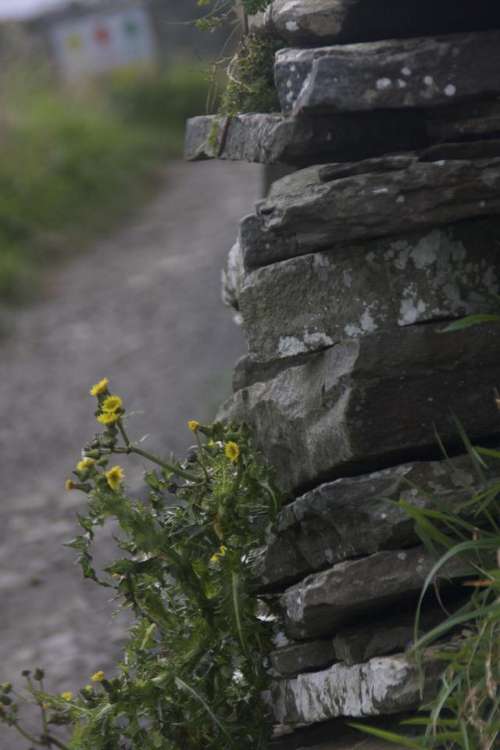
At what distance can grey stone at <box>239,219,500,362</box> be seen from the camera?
2.89 meters

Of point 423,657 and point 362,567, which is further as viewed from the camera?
point 362,567

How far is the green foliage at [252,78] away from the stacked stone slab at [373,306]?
0.20 metres

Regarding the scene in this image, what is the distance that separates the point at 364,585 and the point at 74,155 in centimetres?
1206

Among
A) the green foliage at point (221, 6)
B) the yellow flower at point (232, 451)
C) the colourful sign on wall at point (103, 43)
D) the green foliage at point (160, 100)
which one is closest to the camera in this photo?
the yellow flower at point (232, 451)

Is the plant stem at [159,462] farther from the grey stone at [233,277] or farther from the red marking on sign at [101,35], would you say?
the red marking on sign at [101,35]

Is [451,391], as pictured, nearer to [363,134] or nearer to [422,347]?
[422,347]

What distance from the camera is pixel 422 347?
113 inches

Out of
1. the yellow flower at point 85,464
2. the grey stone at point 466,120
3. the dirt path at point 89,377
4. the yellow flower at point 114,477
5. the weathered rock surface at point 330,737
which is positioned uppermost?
the dirt path at point 89,377

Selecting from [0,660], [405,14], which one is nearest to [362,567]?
[405,14]

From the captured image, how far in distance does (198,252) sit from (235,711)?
956 cm

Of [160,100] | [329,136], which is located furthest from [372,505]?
[160,100]

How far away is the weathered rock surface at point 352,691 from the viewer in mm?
2633

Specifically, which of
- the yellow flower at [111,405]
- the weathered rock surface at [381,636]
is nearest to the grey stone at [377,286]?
the yellow flower at [111,405]

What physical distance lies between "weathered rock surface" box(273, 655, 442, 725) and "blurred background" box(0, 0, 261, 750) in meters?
1.61
